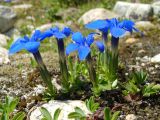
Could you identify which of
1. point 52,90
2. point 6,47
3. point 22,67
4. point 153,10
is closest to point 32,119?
point 52,90

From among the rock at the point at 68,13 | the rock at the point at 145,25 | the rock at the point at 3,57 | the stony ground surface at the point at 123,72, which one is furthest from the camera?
the rock at the point at 68,13

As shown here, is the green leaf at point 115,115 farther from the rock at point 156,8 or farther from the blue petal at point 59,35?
the rock at point 156,8

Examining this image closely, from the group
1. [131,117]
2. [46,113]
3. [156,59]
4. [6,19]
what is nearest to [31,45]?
[46,113]

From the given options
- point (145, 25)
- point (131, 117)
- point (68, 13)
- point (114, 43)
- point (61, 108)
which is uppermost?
point (114, 43)

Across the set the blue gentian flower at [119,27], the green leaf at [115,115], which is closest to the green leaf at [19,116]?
the green leaf at [115,115]

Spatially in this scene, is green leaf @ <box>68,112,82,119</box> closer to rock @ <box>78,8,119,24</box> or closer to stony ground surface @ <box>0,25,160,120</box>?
stony ground surface @ <box>0,25,160,120</box>

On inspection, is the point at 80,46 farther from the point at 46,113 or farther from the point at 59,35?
the point at 46,113
